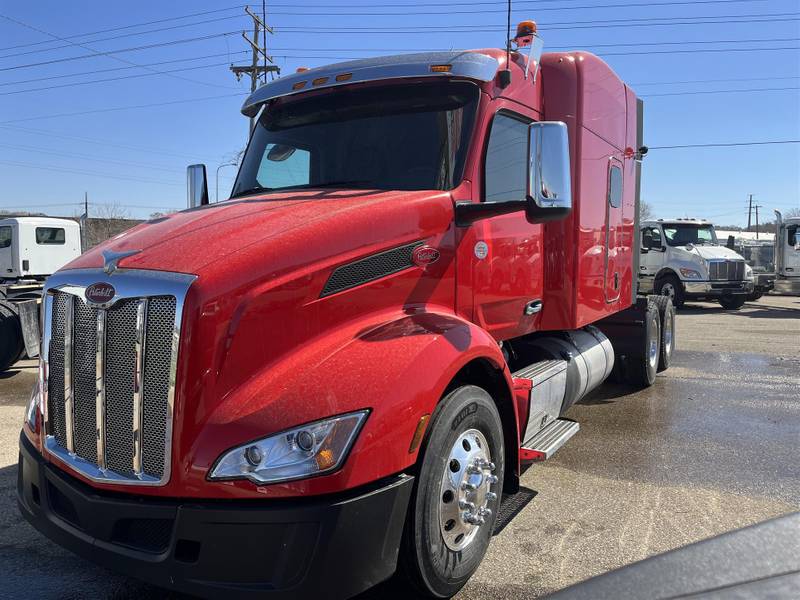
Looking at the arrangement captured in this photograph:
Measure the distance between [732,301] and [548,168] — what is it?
17559 mm

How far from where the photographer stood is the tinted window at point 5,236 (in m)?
16.7

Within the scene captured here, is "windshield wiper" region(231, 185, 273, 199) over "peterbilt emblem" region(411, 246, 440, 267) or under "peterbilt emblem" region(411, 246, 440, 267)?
over

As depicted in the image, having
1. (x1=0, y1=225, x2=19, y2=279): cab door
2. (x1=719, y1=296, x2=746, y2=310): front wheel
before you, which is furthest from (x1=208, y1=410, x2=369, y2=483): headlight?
(x1=719, y1=296, x2=746, y2=310): front wheel

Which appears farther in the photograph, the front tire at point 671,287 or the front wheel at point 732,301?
the front wheel at point 732,301

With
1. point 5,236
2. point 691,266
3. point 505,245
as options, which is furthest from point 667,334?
point 5,236

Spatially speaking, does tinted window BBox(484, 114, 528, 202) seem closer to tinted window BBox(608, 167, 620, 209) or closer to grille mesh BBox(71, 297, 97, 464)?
tinted window BBox(608, 167, 620, 209)

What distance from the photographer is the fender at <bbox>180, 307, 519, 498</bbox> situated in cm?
250

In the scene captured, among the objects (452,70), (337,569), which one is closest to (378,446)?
(337,569)

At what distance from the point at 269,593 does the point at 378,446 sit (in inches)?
25.7

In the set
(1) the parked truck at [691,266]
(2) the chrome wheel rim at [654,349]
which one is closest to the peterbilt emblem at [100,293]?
(2) the chrome wheel rim at [654,349]

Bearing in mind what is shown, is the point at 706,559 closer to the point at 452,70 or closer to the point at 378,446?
the point at 378,446

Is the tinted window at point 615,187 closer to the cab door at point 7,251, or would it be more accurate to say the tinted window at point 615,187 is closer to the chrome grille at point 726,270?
the chrome grille at point 726,270

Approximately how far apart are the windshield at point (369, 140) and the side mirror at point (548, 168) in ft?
1.52

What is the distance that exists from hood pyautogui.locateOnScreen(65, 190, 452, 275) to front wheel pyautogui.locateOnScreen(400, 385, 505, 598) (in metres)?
0.90
